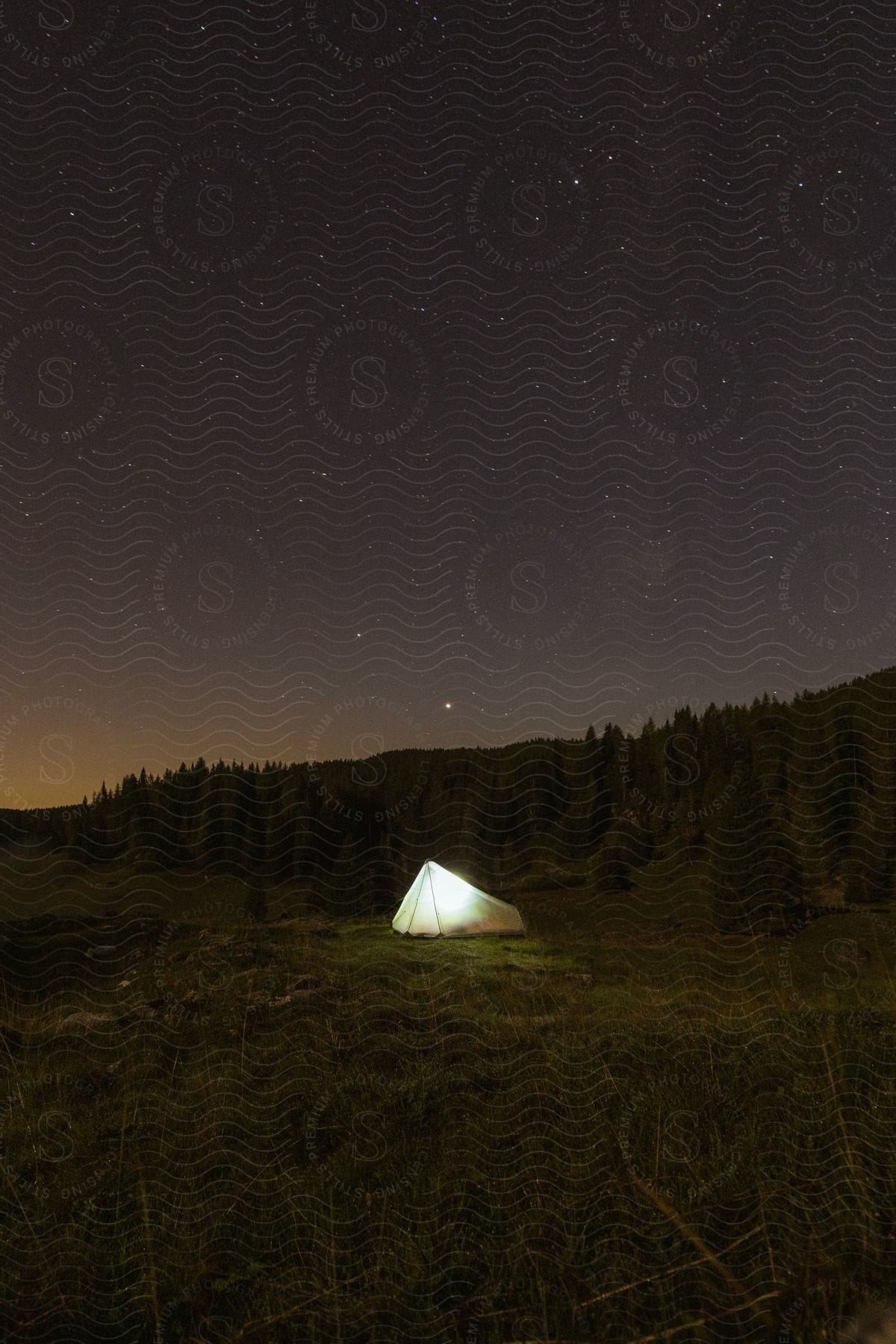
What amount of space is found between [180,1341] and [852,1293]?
2.47m

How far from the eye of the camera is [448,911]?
19406 mm

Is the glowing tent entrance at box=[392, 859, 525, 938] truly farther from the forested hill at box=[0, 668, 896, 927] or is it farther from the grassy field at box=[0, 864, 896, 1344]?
the grassy field at box=[0, 864, 896, 1344]

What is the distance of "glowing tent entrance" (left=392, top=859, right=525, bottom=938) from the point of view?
19172 mm

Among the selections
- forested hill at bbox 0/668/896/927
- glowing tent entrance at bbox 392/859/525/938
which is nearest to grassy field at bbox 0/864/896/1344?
glowing tent entrance at bbox 392/859/525/938

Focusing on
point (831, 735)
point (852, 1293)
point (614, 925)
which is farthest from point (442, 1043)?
point (831, 735)

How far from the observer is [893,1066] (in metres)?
4.41

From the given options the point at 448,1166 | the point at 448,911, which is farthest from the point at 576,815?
the point at 448,1166

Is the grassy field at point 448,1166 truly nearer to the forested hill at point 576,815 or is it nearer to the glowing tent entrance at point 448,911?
the glowing tent entrance at point 448,911

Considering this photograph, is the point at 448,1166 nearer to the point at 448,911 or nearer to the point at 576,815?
the point at 448,911

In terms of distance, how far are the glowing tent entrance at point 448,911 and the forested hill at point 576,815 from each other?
3.96 meters

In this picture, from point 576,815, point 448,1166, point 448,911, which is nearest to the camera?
point 448,1166

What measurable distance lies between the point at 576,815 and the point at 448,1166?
40466 millimetres

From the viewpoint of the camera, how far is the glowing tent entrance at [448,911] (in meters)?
19.2

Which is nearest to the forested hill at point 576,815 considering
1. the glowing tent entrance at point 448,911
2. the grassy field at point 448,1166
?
the glowing tent entrance at point 448,911
